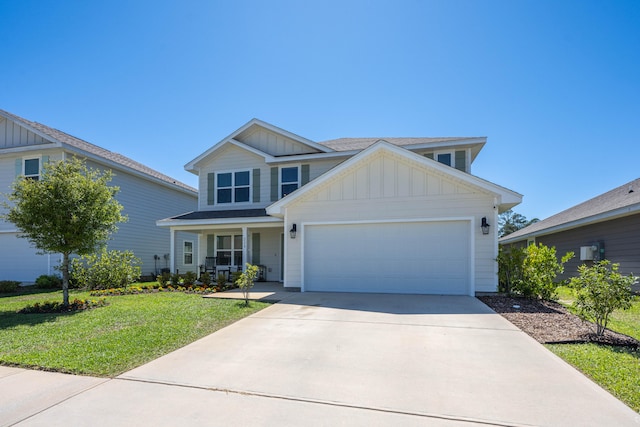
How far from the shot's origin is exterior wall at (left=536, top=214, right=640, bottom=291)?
1041cm

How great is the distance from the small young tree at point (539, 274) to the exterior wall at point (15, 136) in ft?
61.4

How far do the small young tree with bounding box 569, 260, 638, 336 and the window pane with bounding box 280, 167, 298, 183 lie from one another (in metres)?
10.4

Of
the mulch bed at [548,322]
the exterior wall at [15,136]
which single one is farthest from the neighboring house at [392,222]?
the exterior wall at [15,136]

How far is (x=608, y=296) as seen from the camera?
5184 mm

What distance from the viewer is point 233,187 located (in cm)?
1473

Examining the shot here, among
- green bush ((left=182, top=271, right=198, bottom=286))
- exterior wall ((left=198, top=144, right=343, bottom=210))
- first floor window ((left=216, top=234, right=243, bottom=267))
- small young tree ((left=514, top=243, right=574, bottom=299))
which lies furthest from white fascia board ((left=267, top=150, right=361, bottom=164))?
small young tree ((left=514, top=243, right=574, bottom=299))

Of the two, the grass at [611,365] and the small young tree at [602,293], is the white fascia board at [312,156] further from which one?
the grass at [611,365]

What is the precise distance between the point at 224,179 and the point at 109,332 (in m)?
9.81

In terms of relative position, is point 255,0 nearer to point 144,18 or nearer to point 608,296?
point 144,18

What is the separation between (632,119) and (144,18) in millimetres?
18200

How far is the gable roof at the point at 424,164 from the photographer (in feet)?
30.1

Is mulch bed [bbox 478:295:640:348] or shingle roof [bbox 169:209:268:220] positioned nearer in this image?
mulch bed [bbox 478:295:640:348]

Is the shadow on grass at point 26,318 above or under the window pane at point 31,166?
under

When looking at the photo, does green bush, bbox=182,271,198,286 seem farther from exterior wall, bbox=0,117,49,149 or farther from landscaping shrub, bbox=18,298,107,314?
exterior wall, bbox=0,117,49,149
